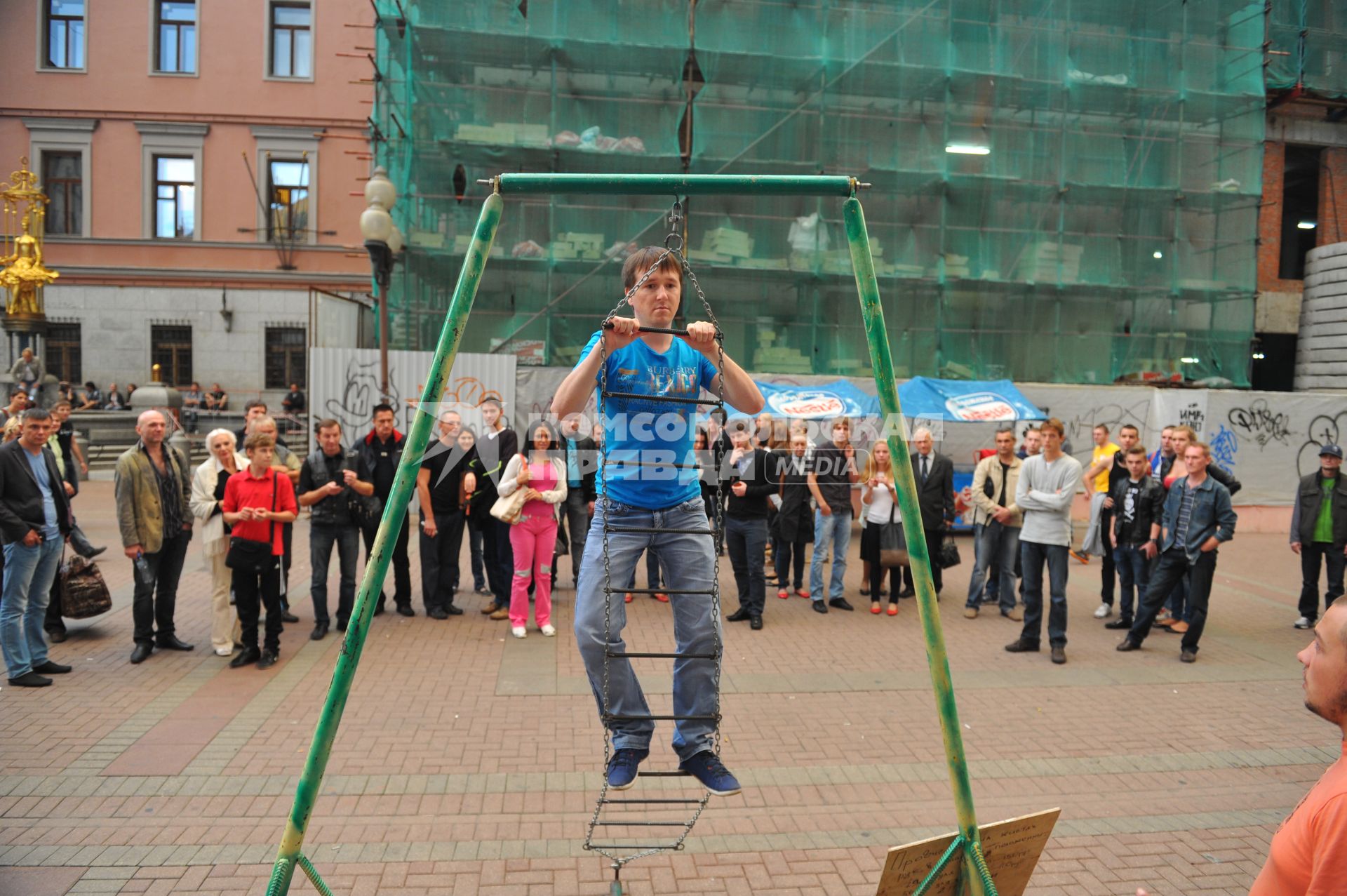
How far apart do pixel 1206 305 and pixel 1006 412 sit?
8.71 meters

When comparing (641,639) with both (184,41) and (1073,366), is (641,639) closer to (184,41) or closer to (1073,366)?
(1073,366)

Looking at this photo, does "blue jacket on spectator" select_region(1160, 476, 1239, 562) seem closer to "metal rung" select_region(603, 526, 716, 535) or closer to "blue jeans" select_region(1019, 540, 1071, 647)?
"blue jeans" select_region(1019, 540, 1071, 647)

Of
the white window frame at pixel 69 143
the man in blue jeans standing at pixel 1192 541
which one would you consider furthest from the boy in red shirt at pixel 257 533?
the white window frame at pixel 69 143

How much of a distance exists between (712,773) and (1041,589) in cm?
526

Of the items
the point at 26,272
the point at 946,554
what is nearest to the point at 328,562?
the point at 946,554

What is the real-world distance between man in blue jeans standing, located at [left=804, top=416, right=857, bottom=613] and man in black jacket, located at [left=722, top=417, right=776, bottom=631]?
60cm

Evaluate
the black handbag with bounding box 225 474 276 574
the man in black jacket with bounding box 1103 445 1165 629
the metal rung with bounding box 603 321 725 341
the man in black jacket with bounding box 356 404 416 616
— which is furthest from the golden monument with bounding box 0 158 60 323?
the man in black jacket with bounding box 1103 445 1165 629

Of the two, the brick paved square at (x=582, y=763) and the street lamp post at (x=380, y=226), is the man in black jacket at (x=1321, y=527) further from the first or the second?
the street lamp post at (x=380, y=226)

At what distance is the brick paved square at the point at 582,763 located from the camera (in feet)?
13.4

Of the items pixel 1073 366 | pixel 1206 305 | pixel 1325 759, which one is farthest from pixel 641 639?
pixel 1206 305

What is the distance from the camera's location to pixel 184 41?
2766 cm

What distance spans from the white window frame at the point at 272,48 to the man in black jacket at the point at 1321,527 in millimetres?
29746

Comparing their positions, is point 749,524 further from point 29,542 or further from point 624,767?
point 29,542

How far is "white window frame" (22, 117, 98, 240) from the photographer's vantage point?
88.9 feet
